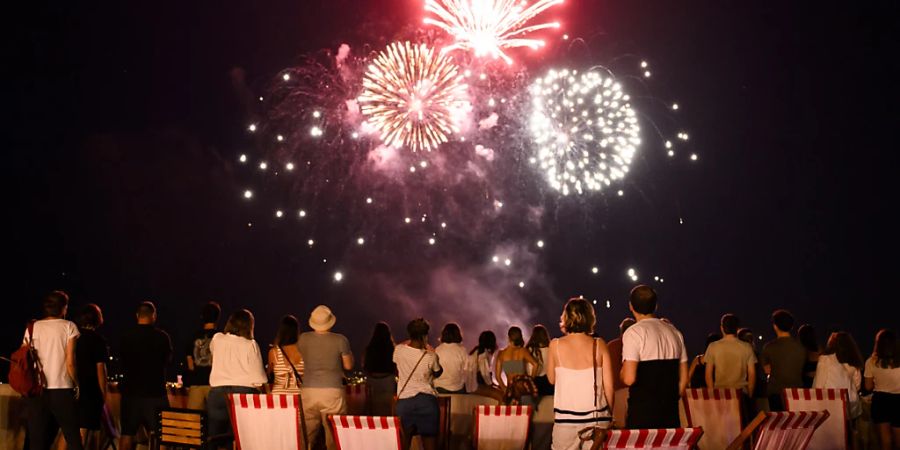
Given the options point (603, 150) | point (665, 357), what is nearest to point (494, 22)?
point (603, 150)

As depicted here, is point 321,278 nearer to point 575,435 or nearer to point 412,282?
point 412,282

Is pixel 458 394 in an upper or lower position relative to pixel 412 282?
lower

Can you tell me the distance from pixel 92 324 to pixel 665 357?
20.5 ft

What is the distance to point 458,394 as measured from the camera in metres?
13.2

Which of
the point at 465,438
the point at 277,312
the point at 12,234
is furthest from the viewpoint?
the point at 277,312

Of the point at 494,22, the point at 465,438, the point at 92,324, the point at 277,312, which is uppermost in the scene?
the point at 494,22

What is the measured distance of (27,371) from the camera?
9828 millimetres

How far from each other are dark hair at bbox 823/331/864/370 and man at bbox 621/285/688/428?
4353mm

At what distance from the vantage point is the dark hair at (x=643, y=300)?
27.2 ft

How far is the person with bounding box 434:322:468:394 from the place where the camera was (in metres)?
13.0

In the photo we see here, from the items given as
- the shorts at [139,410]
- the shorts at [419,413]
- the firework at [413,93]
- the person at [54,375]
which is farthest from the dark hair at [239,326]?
the firework at [413,93]

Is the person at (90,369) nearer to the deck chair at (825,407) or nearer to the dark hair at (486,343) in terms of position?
the dark hair at (486,343)

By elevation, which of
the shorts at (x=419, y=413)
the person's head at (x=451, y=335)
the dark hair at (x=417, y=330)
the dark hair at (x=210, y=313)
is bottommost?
the shorts at (x=419, y=413)

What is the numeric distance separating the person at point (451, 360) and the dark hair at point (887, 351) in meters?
5.05
